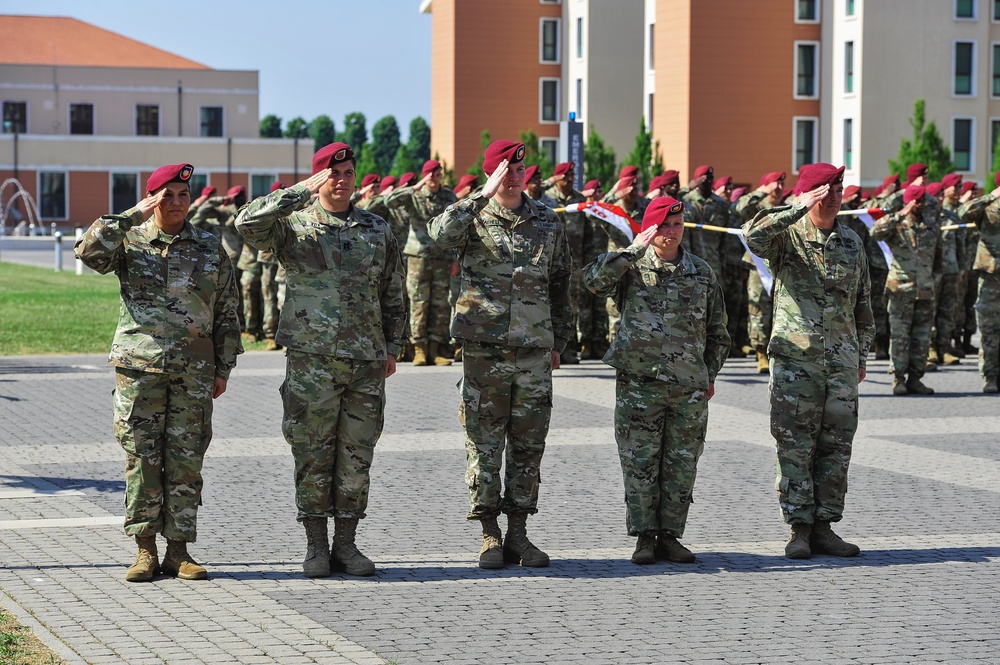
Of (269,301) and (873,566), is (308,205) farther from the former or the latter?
(269,301)

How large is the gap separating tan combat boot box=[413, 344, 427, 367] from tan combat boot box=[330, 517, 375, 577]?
10.6 m

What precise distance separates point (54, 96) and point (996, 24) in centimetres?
5143

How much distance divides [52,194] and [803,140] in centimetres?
4114

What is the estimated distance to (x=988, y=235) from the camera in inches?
646

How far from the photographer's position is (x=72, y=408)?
587 inches

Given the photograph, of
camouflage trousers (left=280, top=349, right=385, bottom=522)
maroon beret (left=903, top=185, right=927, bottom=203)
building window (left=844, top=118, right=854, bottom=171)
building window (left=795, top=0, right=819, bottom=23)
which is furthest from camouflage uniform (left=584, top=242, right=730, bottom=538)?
building window (left=795, top=0, right=819, bottom=23)

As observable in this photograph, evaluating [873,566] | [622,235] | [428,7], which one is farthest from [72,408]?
[428,7]

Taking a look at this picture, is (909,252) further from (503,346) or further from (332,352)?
(332,352)

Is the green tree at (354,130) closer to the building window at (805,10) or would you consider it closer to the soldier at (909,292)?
the building window at (805,10)

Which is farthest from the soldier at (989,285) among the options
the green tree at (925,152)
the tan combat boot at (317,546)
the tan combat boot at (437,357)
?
the green tree at (925,152)

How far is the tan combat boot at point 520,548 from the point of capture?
28.0 ft

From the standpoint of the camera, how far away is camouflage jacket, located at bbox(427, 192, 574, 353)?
8.48 metres

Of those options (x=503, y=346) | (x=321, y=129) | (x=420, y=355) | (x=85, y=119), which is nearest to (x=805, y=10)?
(x=85, y=119)

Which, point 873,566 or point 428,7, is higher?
point 428,7
